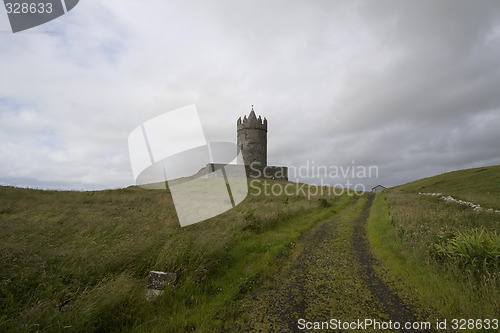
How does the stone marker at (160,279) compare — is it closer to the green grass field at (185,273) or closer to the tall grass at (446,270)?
the green grass field at (185,273)

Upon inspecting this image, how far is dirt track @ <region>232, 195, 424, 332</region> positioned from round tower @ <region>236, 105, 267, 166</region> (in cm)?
3463

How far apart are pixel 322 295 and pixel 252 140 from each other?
3826 cm

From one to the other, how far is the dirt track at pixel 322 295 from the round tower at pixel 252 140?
34628 mm

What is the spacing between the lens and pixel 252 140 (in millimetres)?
42875

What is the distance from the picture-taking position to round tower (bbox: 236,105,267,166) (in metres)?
42.9

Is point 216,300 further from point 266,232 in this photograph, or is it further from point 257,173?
point 257,173

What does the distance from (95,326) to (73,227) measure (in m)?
7.43

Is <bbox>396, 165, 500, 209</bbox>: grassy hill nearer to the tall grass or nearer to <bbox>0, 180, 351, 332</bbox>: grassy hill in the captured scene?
the tall grass


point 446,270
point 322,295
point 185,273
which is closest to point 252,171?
point 185,273

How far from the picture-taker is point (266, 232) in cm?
1099

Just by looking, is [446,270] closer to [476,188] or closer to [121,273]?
[121,273]

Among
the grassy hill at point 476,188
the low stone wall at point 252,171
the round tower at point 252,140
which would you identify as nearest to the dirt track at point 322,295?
the grassy hill at point 476,188

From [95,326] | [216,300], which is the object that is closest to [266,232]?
[216,300]

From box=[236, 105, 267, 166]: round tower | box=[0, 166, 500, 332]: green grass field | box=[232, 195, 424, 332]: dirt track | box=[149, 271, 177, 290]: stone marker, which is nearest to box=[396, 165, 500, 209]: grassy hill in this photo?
box=[0, 166, 500, 332]: green grass field
